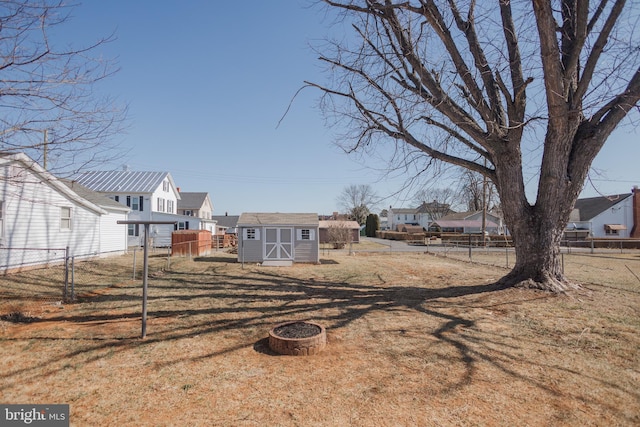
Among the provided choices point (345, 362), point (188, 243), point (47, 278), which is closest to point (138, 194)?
point (188, 243)

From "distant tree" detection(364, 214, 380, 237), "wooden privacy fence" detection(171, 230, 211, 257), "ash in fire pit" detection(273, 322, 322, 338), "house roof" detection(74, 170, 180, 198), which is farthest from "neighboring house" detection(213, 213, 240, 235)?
"ash in fire pit" detection(273, 322, 322, 338)

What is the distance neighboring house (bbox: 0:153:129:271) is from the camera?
11.7 meters

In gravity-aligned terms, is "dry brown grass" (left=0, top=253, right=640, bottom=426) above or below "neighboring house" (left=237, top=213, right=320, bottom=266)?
below

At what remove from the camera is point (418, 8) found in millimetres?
7551

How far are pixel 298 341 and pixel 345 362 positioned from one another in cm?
74

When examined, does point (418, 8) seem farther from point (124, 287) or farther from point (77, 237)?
point (77, 237)

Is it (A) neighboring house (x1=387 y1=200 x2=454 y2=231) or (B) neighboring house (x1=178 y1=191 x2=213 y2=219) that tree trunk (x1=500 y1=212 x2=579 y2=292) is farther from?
(A) neighboring house (x1=387 y1=200 x2=454 y2=231)

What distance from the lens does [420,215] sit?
7831 centimetres

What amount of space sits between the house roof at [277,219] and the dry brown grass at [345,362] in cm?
1004

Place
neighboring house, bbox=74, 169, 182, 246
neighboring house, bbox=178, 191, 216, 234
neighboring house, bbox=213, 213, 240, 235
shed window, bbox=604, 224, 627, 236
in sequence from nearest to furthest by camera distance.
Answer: neighboring house, bbox=74, 169, 182, 246, neighboring house, bbox=178, 191, 216, 234, shed window, bbox=604, 224, 627, 236, neighboring house, bbox=213, 213, 240, 235

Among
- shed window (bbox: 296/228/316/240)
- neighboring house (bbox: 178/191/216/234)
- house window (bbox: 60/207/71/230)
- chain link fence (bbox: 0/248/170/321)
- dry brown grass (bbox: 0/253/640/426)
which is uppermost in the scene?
neighboring house (bbox: 178/191/216/234)

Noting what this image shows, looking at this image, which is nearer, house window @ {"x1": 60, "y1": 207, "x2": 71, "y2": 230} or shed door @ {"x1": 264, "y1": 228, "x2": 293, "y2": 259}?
house window @ {"x1": 60, "y1": 207, "x2": 71, "y2": 230}

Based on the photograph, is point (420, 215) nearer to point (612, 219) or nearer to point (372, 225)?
point (372, 225)

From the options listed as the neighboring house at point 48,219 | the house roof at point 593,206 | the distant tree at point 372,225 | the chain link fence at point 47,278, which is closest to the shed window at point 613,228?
the house roof at point 593,206
